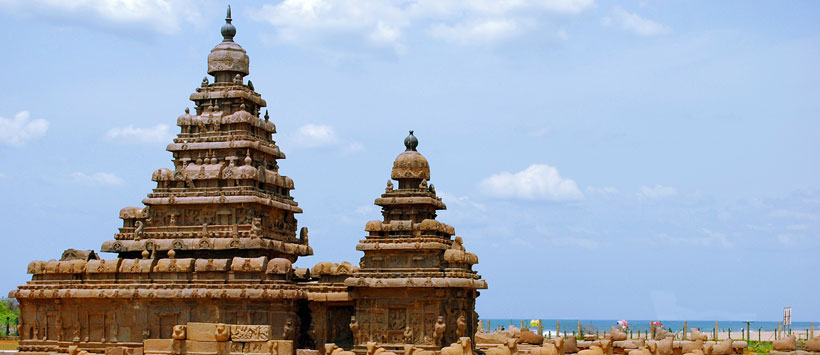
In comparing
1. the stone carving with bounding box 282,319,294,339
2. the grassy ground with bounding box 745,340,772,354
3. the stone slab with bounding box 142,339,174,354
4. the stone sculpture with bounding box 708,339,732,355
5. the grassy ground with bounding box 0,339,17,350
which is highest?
the stone slab with bounding box 142,339,174,354

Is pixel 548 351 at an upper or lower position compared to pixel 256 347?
lower

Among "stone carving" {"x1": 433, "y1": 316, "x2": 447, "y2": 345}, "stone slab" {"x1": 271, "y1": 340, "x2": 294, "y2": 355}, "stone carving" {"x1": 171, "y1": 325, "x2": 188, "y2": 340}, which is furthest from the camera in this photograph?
"stone carving" {"x1": 433, "y1": 316, "x2": 447, "y2": 345}

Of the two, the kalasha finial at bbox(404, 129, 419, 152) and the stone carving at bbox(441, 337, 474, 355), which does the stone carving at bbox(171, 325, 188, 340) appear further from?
the kalasha finial at bbox(404, 129, 419, 152)

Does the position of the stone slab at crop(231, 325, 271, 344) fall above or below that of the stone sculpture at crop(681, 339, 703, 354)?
above

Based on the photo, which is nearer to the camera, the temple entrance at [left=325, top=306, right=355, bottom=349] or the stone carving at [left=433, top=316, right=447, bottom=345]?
the stone carving at [left=433, top=316, right=447, bottom=345]

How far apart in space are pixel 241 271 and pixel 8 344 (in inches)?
913

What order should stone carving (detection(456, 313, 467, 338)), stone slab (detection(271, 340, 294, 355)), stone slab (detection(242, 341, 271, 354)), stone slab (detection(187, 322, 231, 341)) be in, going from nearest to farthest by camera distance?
1. stone slab (detection(187, 322, 231, 341))
2. stone slab (detection(242, 341, 271, 354))
3. stone slab (detection(271, 340, 294, 355))
4. stone carving (detection(456, 313, 467, 338))

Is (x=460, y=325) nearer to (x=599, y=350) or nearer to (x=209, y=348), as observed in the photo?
(x=599, y=350)

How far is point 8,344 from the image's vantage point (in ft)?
205

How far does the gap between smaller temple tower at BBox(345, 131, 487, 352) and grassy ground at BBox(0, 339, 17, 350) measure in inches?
896

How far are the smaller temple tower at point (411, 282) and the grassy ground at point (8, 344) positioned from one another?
74.6ft

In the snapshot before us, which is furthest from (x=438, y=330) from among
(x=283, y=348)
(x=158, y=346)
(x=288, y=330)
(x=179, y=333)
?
(x=179, y=333)

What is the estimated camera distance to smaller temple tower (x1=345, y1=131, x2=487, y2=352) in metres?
45.5

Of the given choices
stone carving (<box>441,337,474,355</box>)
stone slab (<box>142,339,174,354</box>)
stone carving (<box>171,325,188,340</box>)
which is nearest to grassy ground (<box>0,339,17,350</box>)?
stone carving (<box>441,337,474,355</box>)
